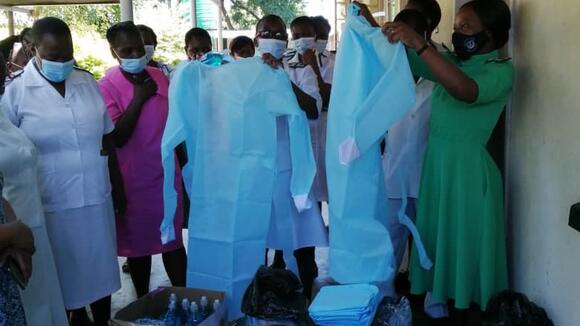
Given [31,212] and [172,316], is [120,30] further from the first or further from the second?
[172,316]

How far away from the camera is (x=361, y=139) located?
2.06m

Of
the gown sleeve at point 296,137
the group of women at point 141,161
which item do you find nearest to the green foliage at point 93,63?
the group of women at point 141,161

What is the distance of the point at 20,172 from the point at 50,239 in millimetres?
506

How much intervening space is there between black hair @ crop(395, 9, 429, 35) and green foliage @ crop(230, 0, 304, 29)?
2321 cm

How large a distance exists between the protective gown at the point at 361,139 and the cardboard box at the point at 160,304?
0.52 metres

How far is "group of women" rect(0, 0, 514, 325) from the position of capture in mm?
2182

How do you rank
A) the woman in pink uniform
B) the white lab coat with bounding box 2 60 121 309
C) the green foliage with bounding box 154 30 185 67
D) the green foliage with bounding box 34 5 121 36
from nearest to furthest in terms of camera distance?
1. the white lab coat with bounding box 2 60 121 309
2. the woman in pink uniform
3. the green foliage with bounding box 154 30 185 67
4. the green foliage with bounding box 34 5 121 36

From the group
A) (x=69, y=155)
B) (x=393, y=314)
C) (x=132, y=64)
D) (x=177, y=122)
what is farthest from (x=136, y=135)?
(x=393, y=314)

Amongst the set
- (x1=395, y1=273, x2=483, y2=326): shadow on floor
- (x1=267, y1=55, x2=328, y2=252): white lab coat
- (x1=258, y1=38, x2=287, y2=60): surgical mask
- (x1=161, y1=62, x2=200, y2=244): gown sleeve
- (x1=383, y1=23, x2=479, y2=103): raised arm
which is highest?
(x1=258, y1=38, x2=287, y2=60): surgical mask

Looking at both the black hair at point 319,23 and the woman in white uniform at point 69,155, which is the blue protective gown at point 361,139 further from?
the black hair at point 319,23

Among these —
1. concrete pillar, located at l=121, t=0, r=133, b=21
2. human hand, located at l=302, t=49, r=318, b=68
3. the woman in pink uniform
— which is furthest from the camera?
concrete pillar, located at l=121, t=0, r=133, b=21

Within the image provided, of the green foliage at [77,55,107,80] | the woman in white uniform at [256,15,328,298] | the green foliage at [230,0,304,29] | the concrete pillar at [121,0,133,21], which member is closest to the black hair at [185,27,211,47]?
the concrete pillar at [121,0,133,21]

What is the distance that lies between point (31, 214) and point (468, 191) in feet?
5.98

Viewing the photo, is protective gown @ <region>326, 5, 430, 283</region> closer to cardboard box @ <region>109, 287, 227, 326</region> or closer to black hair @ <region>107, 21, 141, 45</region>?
cardboard box @ <region>109, 287, 227, 326</region>
